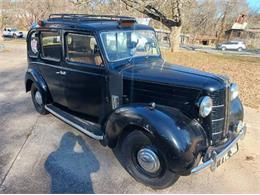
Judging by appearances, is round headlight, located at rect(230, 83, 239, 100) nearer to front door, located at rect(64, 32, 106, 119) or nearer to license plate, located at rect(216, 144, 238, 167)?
license plate, located at rect(216, 144, 238, 167)

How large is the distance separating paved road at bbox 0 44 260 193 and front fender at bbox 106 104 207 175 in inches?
22.2

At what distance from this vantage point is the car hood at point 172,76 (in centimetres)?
303

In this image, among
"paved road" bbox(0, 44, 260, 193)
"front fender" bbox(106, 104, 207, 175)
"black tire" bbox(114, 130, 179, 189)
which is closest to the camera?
"front fender" bbox(106, 104, 207, 175)

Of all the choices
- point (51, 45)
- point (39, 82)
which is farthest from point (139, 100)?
point (39, 82)

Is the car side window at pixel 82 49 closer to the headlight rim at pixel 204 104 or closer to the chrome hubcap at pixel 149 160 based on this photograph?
the chrome hubcap at pixel 149 160

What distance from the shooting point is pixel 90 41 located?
371 cm

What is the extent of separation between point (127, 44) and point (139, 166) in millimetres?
1793

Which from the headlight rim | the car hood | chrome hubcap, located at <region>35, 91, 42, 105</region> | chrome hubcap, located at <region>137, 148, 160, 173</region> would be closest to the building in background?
chrome hubcap, located at <region>35, 91, 42, 105</region>

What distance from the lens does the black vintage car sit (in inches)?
112

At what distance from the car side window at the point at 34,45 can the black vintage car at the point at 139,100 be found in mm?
299

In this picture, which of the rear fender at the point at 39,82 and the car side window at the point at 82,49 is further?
the rear fender at the point at 39,82

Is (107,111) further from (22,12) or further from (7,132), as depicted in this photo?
(22,12)

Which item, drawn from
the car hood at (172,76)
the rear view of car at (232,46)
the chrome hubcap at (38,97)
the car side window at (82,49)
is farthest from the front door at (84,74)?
the rear view of car at (232,46)

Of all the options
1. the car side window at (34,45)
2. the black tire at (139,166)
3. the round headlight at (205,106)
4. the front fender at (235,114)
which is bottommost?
the black tire at (139,166)
